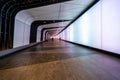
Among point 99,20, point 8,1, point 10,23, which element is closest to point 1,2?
point 8,1

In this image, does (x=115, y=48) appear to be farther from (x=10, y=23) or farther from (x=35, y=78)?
(x=10, y=23)

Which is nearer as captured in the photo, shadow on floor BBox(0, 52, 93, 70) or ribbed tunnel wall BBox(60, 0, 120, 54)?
shadow on floor BBox(0, 52, 93, 70)

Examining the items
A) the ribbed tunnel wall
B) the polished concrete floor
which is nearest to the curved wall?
the ribbed tunnel wall

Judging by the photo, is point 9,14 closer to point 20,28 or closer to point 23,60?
point 20,28

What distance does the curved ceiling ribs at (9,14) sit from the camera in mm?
7686

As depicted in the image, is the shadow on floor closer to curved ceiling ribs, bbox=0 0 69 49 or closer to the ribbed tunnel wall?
the ribbed tunnel wall

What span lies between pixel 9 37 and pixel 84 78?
21.6ft

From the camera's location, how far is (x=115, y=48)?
6141 mm

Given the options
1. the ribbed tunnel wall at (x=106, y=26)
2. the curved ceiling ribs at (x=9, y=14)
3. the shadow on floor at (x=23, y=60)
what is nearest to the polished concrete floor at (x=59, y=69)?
the shadow on floor at (x=23, y=60)

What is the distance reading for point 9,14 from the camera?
8.48m

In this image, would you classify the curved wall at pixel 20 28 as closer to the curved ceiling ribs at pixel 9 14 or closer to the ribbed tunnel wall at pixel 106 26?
the curved ceiling ribs at pixel 9 14

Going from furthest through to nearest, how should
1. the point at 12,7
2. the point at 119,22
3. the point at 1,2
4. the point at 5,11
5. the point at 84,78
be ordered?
the point at 12,7 → the point at 5,11 → the point at 1,2 → the point at 119,22 → the point at 84,78

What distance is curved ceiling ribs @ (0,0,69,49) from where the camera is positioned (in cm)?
769

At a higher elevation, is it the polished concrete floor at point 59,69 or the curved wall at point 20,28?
the curved wall at point 20,28
